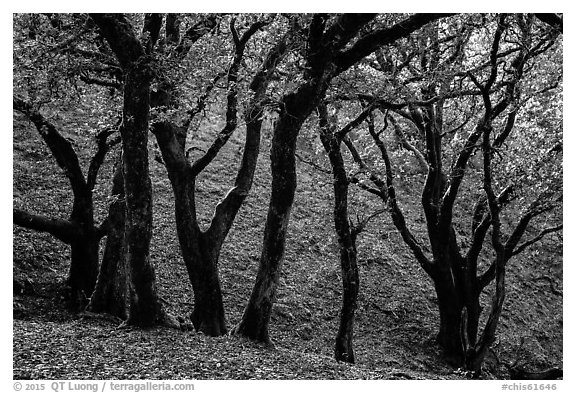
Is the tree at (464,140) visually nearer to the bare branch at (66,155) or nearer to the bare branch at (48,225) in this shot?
the bare branch at (66,155)

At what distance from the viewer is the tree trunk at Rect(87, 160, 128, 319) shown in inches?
509

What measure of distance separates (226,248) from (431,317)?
19.5 ft

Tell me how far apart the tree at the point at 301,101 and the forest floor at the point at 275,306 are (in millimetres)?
732

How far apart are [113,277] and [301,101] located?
592 cm

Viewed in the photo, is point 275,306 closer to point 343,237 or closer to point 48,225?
point 343,237

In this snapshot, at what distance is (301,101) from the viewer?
9422 mm

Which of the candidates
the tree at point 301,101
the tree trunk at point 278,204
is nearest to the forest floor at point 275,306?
the tree trunk at point 278,204

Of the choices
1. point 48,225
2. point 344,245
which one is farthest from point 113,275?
point 344,245

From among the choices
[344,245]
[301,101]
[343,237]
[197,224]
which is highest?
[301,101]

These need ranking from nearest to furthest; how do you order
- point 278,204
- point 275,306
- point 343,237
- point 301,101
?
point 301,101 < point 278,204 < point 343,237 < point 275,306

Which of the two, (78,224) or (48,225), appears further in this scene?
(78,224)

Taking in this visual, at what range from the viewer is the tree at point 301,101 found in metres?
9.05

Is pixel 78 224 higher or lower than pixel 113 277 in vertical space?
higher

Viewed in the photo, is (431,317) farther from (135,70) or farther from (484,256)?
(135,70)
